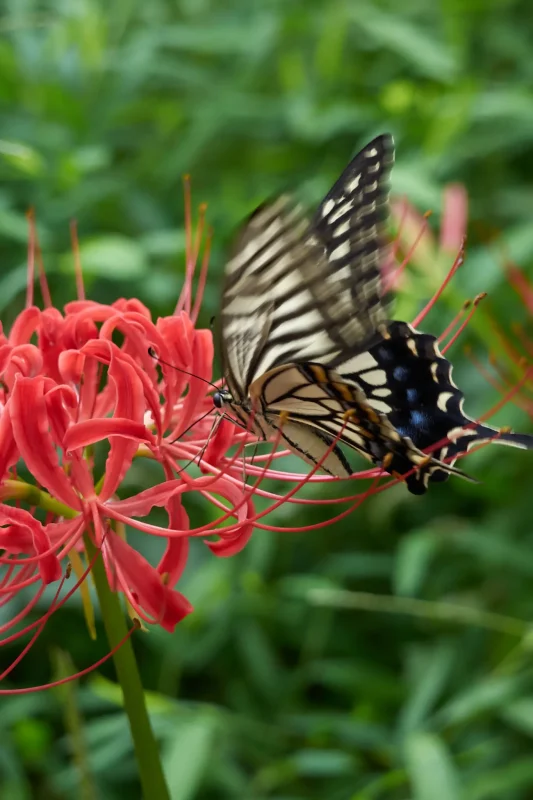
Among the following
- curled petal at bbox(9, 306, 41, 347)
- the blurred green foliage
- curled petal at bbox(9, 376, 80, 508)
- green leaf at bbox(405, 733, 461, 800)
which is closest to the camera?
curled petal at bbox(9, 376, 80, 508)

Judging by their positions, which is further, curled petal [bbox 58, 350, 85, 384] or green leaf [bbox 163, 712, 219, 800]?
green leaf [bbox 163, 712, 219, 800]

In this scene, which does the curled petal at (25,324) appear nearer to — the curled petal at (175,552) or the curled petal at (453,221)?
the curled petal at (175,552)

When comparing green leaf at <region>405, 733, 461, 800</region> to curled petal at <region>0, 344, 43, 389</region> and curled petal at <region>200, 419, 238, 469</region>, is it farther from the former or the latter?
curled petal at <region>0, 344, 43, 389</region>

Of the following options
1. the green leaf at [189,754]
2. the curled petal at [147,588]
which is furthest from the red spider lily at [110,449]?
the green leaf at [189,754]

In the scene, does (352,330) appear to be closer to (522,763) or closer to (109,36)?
(522,763)

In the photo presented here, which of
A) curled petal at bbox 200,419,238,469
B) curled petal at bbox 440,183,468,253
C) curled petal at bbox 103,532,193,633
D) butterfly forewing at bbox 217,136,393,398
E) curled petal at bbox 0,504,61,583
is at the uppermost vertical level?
curled petal at bbox 440,183,468,253

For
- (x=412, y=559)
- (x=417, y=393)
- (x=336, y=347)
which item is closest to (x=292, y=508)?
(x=412, y=559)

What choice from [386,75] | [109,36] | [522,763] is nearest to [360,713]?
[522,763]

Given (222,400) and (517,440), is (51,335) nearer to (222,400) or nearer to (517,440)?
(222,400)

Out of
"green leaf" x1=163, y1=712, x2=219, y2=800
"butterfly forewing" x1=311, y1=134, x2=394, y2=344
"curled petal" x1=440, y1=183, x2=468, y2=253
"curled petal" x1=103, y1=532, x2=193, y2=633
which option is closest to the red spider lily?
"curled petal" x1=103, y1=532, x2=193, y2=633
